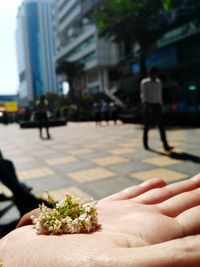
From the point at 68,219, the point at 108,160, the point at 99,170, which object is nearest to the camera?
the point at 68,219

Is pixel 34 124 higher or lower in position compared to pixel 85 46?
lower

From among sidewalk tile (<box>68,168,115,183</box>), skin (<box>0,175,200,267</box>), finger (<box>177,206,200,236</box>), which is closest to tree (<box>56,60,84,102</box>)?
sidewalk tile (<box>68,168,115,183</box>)

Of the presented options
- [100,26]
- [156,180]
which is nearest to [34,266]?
[156,180]

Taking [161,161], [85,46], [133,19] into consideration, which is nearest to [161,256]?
[161,161]

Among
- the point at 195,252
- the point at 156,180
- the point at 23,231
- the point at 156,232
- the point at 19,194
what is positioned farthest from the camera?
the point at 19,194

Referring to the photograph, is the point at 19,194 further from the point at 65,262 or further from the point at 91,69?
the point at 91,69

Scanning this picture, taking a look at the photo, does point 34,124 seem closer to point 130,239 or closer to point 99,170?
point 99,170
